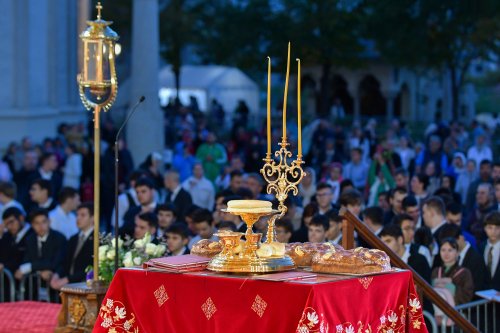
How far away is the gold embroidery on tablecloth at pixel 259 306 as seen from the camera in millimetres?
8977

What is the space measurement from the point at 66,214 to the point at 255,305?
921 cm

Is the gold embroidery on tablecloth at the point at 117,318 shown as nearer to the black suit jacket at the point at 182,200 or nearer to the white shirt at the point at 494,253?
the white shirt at the point at 494,253

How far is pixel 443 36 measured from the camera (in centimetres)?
4384

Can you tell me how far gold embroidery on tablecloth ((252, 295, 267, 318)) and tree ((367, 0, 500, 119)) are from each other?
33224mm

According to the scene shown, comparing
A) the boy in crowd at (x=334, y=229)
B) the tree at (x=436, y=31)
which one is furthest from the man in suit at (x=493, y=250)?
the tree at (x=436, y=31)

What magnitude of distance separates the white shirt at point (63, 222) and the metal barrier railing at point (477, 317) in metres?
5.65

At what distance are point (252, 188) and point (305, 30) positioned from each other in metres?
29.2

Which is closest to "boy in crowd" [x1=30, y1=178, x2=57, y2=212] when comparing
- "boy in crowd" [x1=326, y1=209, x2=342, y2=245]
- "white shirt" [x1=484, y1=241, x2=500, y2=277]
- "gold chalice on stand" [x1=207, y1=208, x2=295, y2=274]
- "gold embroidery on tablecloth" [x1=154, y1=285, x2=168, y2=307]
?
"boy in crowd" [x1=326, y1=209, x2=342, y2=245]

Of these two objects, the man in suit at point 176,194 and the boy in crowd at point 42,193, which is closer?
the boy in crowd at point 42,193

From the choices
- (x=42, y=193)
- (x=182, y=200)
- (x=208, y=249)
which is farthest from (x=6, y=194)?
(x=208, y=249)

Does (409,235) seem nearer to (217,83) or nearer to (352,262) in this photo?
(352,262)

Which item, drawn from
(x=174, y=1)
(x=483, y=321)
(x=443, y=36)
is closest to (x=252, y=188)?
(x=483, y=321)

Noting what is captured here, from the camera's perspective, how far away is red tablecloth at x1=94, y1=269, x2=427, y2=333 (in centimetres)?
885

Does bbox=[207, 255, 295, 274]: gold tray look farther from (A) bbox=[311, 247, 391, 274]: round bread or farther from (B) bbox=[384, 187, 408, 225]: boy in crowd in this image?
(B) bbox=[384, 187, 408, 225]: boy in crowd
